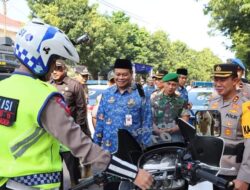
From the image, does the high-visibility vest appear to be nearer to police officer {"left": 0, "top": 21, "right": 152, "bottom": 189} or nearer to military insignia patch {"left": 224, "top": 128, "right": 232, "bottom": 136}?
police officer {"left": 0, "top": 21, "right": 152, "bottom": 189}

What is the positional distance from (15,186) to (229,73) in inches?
75.8

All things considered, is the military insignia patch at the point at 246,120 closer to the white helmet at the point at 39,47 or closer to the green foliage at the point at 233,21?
the white helmet at the point at 39,47

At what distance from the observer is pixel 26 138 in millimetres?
2133

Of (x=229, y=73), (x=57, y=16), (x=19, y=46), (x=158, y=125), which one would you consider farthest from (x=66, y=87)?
(x=57, y=16)

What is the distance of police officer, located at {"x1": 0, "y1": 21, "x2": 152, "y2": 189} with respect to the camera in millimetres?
2109

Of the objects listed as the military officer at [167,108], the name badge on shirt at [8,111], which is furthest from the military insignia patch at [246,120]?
the military officer at [167,108]

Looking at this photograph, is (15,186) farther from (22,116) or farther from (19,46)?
(19,46)

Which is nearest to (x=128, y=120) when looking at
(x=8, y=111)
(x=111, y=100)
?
(x=111, y=100)

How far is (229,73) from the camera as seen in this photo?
3406mm

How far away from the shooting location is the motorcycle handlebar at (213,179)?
7.19 feet

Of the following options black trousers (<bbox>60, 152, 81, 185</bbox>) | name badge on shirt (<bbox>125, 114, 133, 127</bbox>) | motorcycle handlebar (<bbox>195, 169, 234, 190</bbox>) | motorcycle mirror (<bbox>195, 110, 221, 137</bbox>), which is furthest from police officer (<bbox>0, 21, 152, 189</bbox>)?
black trousers (<bbox>60, 152, 81, 185</bbox>)

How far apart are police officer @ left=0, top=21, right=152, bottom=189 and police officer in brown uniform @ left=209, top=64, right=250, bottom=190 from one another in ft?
3.26

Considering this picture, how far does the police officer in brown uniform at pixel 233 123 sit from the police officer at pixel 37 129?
3.26ft

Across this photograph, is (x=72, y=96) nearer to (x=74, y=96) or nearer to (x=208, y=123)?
(x=74, y=96)
